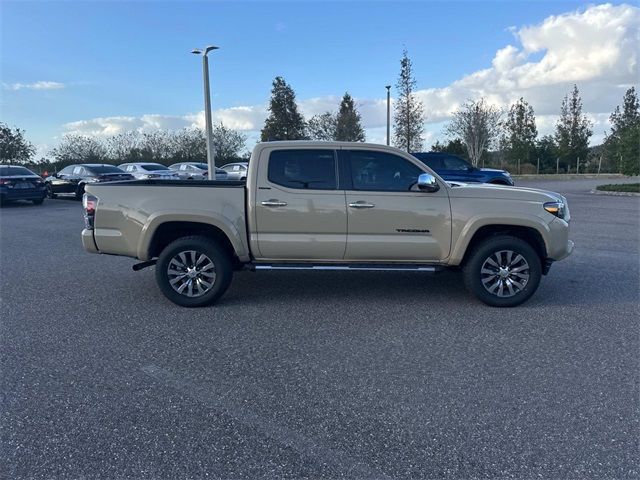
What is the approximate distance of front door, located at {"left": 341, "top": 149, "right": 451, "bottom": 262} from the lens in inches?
214

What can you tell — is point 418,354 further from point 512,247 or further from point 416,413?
point 512,247

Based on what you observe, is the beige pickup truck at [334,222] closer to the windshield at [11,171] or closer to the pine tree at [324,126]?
the windshield at [11,171]

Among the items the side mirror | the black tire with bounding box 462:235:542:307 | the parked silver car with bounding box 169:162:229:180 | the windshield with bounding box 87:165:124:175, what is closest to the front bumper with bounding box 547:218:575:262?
the black tire with bounding box 462:235:542:307

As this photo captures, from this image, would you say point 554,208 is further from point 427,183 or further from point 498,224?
point 427,183

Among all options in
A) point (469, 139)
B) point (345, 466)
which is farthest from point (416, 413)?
point (469, 139)

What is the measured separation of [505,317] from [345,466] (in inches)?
122

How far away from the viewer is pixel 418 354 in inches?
166

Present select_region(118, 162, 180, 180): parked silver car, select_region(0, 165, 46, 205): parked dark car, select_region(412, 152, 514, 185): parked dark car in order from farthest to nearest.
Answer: select_region(118, 162, 180, 180): parked silver car, select_region(0, 165, 46, 205): parked dark car, select_region(412, 152, 514, 185): parked dark car

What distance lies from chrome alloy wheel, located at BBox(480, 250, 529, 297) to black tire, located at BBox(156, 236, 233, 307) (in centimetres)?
291

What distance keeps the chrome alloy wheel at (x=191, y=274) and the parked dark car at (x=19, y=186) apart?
1550 centimetres

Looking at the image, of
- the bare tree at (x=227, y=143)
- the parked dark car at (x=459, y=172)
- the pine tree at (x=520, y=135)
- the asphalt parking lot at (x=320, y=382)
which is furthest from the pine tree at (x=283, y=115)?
the asphalt parking lot at (x=320, y=382)

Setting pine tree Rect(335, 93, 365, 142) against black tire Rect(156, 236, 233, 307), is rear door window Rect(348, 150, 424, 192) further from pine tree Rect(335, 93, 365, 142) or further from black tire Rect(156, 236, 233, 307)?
pine tree Rect(335, 93, 365, 142)

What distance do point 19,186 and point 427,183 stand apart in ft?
57.4

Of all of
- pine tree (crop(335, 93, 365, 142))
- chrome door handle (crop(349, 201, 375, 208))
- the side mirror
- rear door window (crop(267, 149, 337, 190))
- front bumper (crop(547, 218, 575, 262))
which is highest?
pine tree (crop(335, 93, 365, 142))
